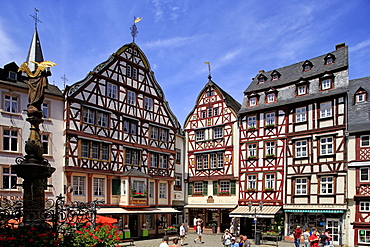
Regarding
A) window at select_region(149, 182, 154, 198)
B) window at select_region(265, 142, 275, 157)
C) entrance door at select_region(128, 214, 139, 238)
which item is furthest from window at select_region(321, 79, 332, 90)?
entrance door at select_region(128, 214, 139, 238)

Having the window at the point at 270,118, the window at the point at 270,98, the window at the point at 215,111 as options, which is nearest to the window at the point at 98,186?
the window at the point at 215,111

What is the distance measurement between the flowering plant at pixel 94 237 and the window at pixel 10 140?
13353 mm

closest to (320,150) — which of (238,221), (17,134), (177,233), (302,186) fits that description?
(302,186)

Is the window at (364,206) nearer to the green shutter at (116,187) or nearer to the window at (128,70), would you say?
the green shutter at (116,187)

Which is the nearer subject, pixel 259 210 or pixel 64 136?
pixel 64 136

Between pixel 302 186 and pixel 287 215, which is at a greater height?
pixel 302 186

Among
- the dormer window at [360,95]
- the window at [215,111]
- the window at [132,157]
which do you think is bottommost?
the window at [132,157]

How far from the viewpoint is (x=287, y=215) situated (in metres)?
27.3

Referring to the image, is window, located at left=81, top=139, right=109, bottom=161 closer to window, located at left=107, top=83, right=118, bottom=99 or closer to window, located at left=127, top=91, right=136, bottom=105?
window, located at left=107, top=83, right=118, bottom=99

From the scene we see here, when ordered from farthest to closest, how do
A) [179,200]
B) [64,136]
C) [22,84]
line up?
[179,200] < [64,136] < [22,84]

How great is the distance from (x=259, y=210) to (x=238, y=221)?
110 inches

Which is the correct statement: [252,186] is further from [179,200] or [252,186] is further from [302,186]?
[179,200]

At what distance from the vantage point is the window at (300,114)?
27505 mm

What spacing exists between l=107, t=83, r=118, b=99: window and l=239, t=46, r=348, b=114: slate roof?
35.8ft
